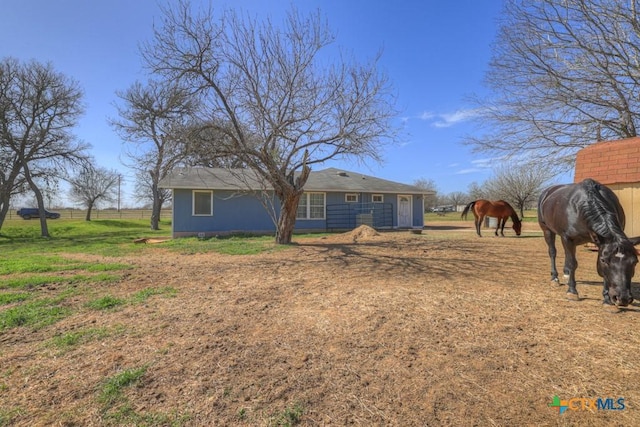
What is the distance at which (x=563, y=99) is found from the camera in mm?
9469

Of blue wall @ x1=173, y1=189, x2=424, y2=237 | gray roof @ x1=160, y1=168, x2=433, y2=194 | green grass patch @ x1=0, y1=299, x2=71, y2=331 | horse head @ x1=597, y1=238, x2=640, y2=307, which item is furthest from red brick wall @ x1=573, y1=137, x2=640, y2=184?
blue wall @ x1=173, y1=189, x2=424, y2=237

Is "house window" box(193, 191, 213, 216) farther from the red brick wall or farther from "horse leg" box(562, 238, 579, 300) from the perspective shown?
"horse leg" box(562, 238, 579, 300)

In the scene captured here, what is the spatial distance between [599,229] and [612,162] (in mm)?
4651

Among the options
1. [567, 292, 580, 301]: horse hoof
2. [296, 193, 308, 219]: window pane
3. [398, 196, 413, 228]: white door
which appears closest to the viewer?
[567, 292, 580, 301]: horse hoof

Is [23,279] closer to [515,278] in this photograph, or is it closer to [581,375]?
[581,375]

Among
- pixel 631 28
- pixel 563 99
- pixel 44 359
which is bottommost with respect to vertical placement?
pixel 44 359

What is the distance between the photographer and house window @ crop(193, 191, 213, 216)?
622 inches

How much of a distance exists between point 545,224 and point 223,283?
548 cm

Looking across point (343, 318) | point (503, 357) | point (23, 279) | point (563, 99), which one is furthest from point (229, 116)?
point (563, 99)

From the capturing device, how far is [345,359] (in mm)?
2703

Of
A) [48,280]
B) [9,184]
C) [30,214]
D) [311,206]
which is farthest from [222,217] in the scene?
[30,214]

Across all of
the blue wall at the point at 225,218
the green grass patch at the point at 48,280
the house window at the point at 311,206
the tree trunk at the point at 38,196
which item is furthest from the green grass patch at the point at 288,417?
the tree trunk at the point at 38,196

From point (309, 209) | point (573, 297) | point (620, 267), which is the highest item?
point (309, 209)

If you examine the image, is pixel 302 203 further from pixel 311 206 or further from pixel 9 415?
pixel 9 415
